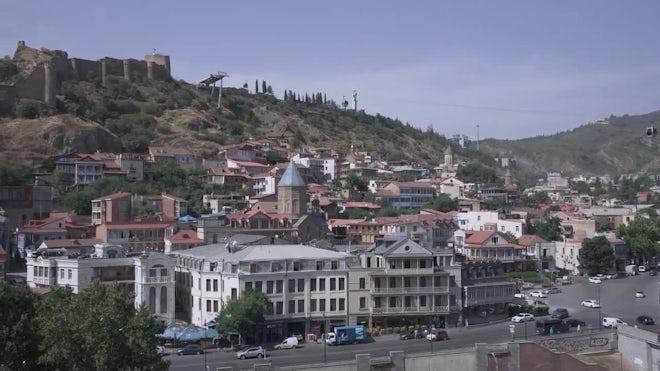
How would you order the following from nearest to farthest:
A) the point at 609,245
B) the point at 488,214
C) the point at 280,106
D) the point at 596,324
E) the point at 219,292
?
the point at 219,292 → the point at 596,324 → the point at 609,245 → the point at 488,214 → the point at 280,106

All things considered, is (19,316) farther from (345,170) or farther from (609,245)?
(345,170)

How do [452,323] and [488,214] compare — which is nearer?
[452,323]

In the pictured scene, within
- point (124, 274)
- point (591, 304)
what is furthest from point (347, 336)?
point (591, 304)

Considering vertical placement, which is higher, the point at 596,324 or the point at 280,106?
the point at 280,106

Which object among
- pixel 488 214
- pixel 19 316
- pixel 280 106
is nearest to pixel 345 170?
pixel 488 214

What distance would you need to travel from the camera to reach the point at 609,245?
2437 inches

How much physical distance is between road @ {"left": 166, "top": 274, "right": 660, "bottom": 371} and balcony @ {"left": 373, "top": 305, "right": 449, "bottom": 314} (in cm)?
114

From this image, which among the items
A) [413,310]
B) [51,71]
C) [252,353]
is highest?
[51,71]

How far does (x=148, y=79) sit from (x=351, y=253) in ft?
217

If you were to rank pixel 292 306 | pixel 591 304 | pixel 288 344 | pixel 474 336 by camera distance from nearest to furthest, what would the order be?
pixel 288 344 → pixel 474 336 → pixel 292 306 → pixel 591 304

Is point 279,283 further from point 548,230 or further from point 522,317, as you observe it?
point 548,230

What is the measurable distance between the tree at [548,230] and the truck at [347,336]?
34.2 metres

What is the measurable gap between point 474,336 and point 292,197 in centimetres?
2371

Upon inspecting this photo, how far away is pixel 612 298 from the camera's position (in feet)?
164
